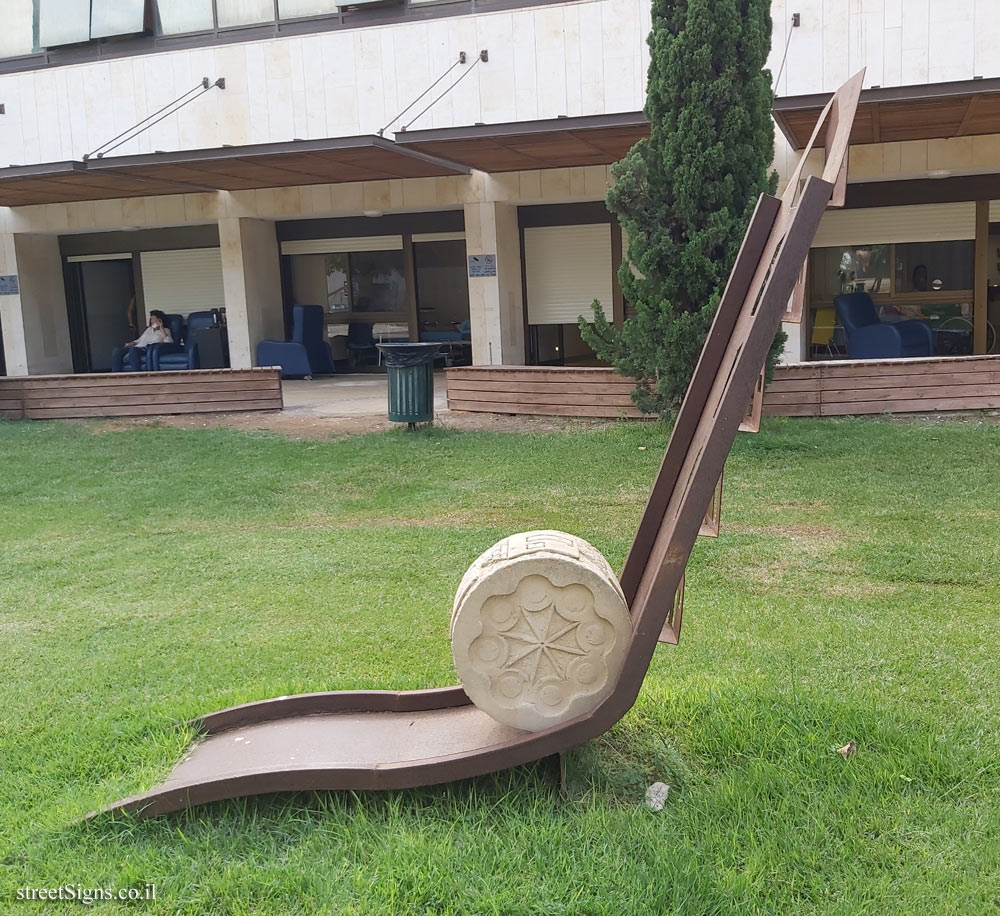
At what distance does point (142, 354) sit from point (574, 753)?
57.1 feet

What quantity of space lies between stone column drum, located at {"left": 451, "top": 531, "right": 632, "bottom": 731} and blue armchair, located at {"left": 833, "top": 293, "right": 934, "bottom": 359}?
39.6 ft

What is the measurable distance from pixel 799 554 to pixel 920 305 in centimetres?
1186

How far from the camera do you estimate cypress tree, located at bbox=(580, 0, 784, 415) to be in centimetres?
992

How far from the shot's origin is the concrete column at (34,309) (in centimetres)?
2038

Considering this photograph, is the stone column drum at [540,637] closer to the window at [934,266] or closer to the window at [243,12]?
the window at [934,266]

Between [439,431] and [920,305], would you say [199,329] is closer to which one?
[439,431]

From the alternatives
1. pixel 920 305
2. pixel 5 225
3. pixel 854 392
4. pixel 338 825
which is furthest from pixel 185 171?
pixel 338 825

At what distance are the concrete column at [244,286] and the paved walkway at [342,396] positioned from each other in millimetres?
978

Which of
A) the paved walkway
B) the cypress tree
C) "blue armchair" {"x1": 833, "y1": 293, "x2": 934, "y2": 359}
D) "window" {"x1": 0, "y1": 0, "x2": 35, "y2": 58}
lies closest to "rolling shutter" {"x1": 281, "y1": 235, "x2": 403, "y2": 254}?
the paved walkway

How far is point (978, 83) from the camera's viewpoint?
11.3 metres

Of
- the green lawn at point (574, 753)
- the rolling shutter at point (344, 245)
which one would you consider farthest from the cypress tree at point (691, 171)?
the rolling shutter at point (344, 245)

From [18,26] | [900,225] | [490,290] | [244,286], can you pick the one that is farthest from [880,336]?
[18,26]

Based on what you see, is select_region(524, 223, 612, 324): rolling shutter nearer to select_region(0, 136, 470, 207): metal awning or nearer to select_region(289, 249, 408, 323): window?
select_region(0, 136, 470, 207): metal awning

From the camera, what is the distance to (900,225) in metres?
16.4
